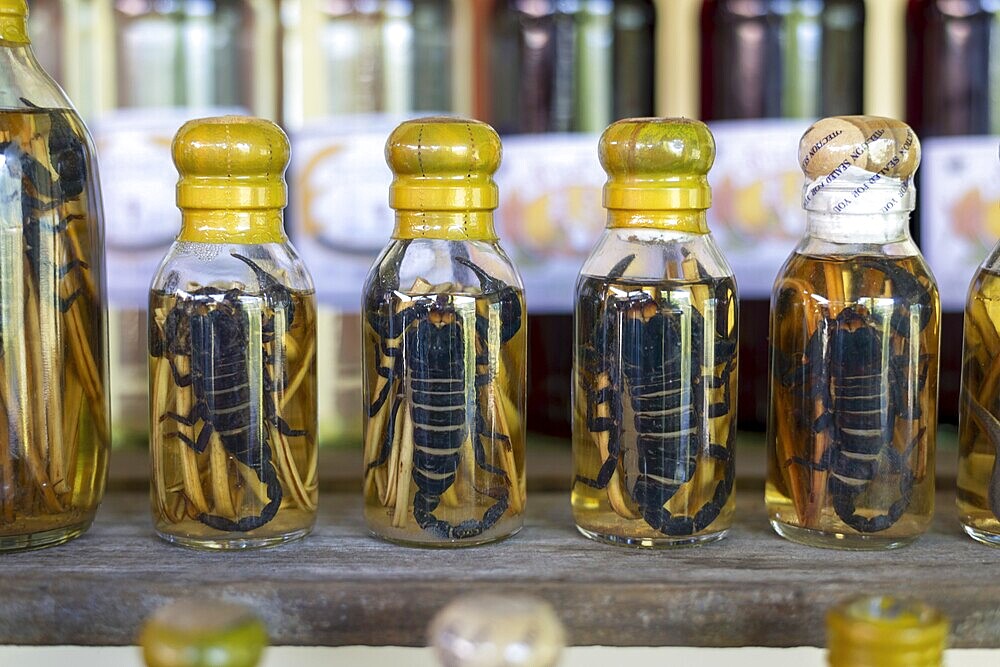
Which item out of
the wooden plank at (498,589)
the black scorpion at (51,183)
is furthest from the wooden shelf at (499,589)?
the black scorpion at (51,183)

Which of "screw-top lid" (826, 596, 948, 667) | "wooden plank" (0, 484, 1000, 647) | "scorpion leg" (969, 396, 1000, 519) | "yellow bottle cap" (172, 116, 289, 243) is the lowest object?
"wooden plank" (0, 484, 1000, 647)

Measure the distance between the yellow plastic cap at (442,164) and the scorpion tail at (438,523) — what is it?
0.42 feet

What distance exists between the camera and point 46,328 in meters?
0.53

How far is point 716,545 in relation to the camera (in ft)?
1.81

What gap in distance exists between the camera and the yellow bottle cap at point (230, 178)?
1.67 feet

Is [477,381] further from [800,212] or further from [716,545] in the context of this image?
[800,212]

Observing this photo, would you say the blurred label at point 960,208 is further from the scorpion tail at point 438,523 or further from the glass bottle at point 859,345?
the scorpion tail at point 438,523

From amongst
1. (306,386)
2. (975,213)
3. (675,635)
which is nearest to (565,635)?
(675,635)

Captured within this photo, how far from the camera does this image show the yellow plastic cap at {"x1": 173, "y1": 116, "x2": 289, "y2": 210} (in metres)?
0.51

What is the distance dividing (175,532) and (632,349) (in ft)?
0.72

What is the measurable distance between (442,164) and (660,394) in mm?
135

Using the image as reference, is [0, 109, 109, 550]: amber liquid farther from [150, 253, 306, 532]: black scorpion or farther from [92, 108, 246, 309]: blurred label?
[92, 108, 246, 309]: blurred label

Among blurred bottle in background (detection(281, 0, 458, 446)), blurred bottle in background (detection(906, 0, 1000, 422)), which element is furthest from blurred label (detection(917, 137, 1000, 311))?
blurred bottle in background (detection(281, 0, 458, 446))

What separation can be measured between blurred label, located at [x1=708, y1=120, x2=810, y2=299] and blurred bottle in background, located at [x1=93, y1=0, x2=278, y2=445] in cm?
30
